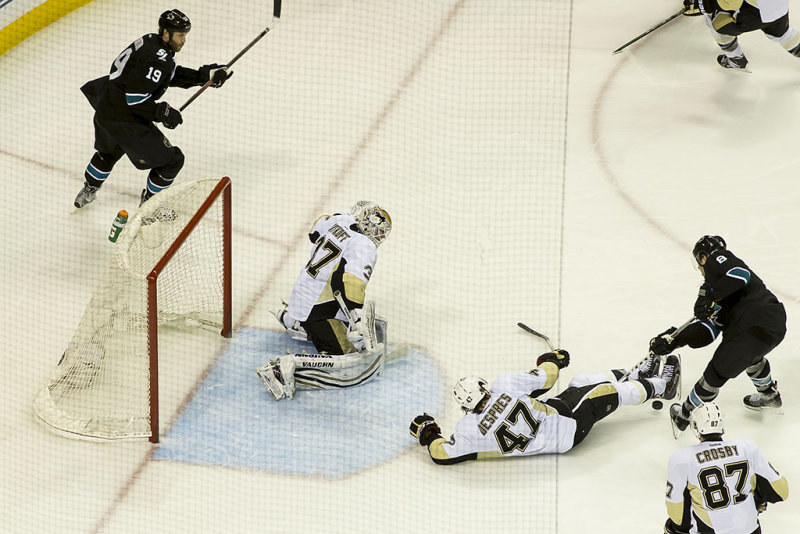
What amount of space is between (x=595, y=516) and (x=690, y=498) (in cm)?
63

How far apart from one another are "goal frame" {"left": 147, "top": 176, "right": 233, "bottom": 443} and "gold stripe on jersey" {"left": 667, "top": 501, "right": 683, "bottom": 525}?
2.30 meters

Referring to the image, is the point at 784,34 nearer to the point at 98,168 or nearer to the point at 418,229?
the point at 418,229

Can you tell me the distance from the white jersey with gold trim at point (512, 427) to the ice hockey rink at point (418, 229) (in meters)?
0.13

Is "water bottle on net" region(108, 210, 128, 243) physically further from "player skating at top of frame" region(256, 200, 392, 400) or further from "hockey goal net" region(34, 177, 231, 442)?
"player skating at top of frame" region(256, 200, 392, 400)

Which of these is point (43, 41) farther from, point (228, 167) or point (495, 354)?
point (495, 354)

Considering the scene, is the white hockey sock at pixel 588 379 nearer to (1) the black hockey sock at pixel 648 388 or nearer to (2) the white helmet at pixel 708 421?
(1) the black hockey sock at pixel 648 388

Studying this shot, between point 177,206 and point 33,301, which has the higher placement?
point 177,206

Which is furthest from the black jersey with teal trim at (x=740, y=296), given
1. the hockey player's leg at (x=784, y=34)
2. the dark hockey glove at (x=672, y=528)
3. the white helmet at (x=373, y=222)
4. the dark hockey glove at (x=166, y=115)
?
the hockey player's leg at (x=784, y=34)

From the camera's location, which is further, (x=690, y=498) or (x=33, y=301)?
(x=33, y=301)

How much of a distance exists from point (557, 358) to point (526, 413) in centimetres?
50

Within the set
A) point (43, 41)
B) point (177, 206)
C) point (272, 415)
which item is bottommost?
point (43, 41)

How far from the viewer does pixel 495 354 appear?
22.3 ft

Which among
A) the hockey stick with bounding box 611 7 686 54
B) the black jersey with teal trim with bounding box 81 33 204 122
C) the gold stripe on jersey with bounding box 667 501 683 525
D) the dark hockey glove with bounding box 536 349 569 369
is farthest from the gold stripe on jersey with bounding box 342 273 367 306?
the hockey stick with bounding box 611 7 686 54

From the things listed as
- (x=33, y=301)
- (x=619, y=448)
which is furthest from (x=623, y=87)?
(x=33, y=301)
